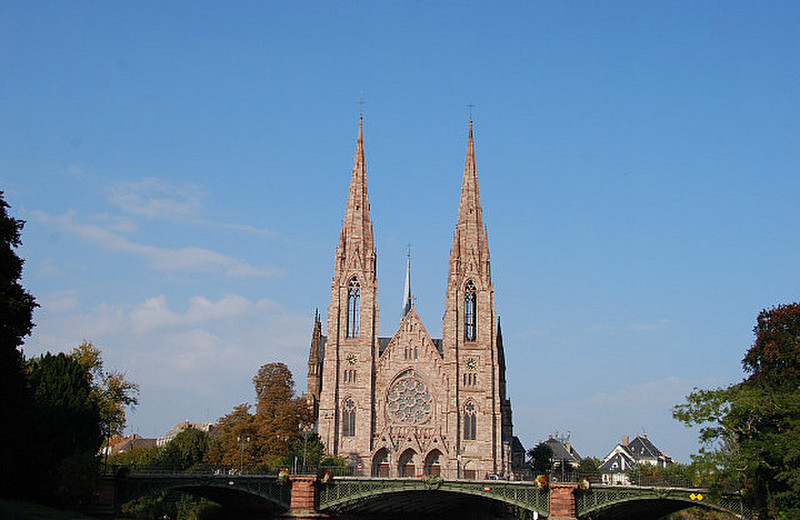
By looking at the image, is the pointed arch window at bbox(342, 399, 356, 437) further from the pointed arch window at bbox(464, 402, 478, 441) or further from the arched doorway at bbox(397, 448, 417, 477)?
the pointed arch window at bbox(464, 402, 478, 441)

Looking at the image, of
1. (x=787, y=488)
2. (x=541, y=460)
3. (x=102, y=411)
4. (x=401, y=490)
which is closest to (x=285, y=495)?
(x=401, y=490)

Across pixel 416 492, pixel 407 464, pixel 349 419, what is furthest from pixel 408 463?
pixel 416 492

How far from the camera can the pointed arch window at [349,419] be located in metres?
89.1

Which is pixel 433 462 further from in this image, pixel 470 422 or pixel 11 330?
pixel 11 330

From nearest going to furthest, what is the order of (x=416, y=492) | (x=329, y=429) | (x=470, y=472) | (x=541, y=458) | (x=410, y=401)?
(x=416, y=492), (x=329, y=429), (x=470, y=472), (x=410, y=401), (x=541, y=458)

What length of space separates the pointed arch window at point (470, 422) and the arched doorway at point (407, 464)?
5698 millimetres

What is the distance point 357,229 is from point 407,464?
25316 mm

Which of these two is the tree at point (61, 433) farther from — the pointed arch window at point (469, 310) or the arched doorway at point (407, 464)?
the pointed arch window at point (469, 310)

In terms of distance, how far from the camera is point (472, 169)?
102 m

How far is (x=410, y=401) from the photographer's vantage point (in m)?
91.1

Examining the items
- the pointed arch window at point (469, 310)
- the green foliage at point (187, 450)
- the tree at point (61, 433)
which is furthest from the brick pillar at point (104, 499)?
the pointed arch window at point (469, 310)

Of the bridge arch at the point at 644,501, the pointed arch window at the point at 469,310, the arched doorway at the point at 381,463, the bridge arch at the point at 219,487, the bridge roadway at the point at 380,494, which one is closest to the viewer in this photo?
the bridge arch at the point at 644,501

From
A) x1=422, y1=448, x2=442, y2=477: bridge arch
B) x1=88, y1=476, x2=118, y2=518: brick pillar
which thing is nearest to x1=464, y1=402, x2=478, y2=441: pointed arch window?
x1=422, y1=448, x2=442, y2=477: bridge arch

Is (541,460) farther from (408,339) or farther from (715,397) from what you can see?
(715,397)
